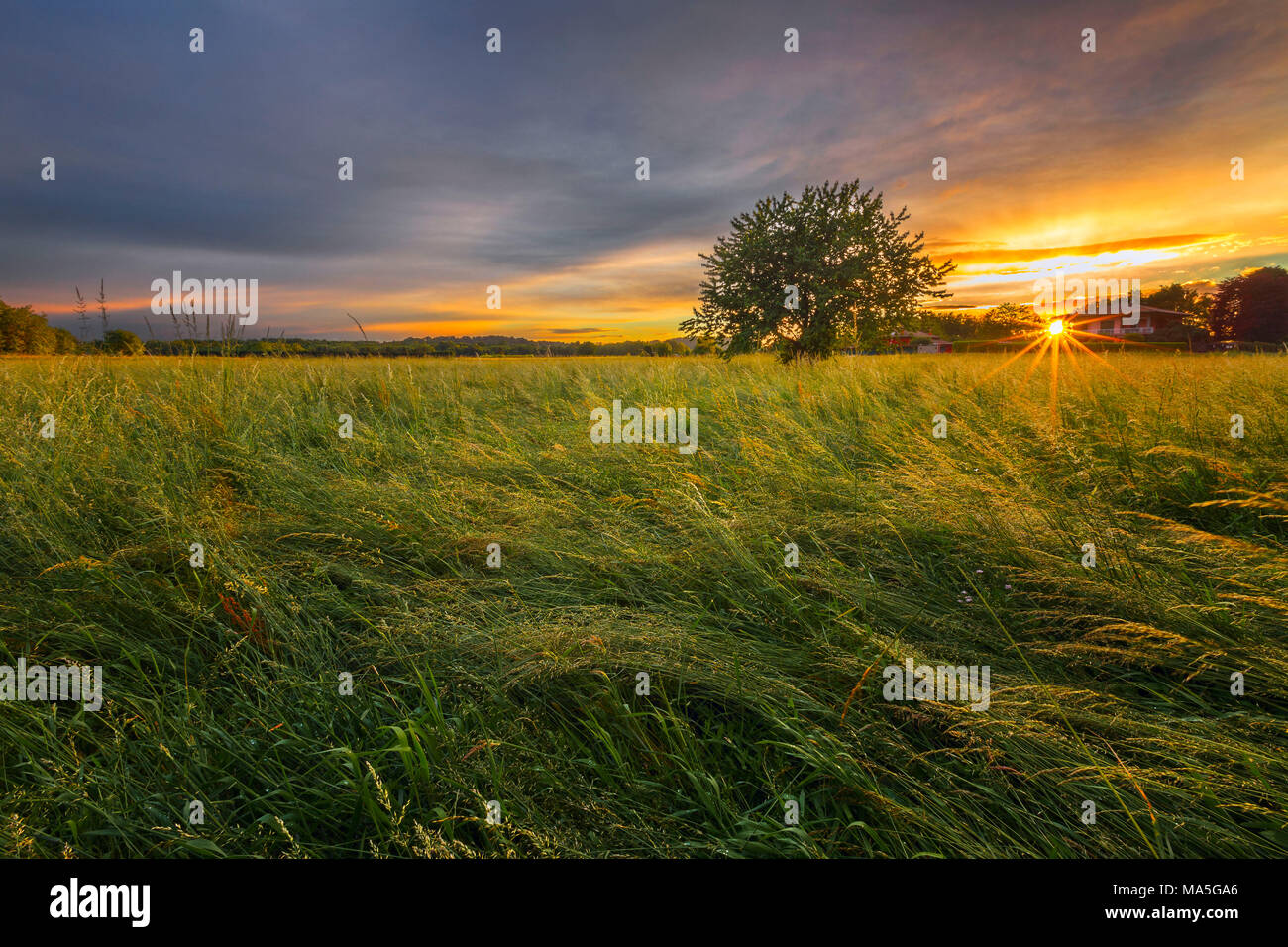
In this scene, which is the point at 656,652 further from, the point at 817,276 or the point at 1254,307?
the point at 1254,307

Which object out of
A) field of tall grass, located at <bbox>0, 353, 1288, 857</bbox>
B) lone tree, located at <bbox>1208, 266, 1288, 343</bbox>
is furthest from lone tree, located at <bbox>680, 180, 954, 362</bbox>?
lone tree, located at <bbox>1208, 266, 1288, 343</bbox>

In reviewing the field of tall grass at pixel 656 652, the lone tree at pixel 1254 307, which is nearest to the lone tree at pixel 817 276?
the field of tall grass at pixel 656 652

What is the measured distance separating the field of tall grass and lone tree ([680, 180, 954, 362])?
10406 mm

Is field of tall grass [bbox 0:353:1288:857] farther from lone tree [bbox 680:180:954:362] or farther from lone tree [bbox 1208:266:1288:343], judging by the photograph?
lone tree [bbox 1208:266:1288:343]

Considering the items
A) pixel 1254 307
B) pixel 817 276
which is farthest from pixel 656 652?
pixel 1254 307

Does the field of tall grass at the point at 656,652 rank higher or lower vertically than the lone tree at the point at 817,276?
lower

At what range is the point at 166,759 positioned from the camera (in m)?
1.35

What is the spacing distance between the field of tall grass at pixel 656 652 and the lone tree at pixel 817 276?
410 inches

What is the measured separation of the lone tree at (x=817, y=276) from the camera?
12.8 metres

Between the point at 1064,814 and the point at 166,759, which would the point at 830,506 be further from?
the point at 166,759

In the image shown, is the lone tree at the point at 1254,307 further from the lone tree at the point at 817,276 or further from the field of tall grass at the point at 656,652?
the field of tall grass at the point at 656,652

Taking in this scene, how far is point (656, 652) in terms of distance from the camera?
160 cm

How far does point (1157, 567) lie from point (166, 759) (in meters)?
3.29
